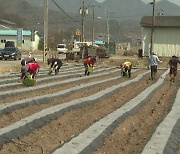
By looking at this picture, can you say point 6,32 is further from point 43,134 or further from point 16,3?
point 16,3

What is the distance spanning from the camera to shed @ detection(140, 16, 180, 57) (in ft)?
133

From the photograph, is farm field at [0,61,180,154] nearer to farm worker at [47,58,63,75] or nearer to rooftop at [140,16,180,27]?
farm worker at [47,58,63,75]

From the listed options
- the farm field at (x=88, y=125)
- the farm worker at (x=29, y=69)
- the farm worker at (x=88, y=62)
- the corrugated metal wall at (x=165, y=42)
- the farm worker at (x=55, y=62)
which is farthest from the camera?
the corrugated metal wall at (x=165, y=42)

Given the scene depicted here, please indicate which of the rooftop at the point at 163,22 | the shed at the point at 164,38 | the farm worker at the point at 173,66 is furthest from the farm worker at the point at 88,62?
the rooftop at the point at 163,22

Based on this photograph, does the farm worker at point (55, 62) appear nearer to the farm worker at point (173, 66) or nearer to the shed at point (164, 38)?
the farm worker at point (173, 66)

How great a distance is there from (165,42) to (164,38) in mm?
450

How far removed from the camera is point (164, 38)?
4081 centimetres

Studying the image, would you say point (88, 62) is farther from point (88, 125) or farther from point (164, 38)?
point (164, 38)

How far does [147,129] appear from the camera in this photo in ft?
27.1

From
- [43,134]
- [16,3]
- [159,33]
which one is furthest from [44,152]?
[16,3]

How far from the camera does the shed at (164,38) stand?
133 feet

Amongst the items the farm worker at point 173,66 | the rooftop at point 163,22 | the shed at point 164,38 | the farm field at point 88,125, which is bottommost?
the farm field at point 88,125

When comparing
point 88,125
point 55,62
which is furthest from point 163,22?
point 88,125

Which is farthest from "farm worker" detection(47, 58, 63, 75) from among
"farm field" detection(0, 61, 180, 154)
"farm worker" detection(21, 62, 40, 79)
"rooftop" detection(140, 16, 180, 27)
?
"rooftop" detection(140, 16, 180, 27)
